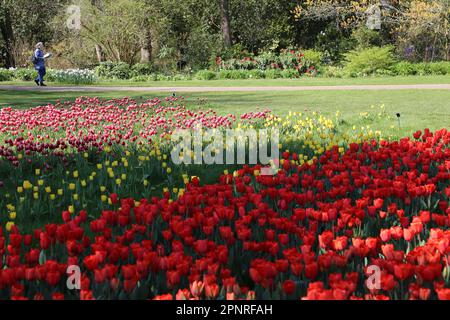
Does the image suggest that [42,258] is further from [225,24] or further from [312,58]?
[225,24]

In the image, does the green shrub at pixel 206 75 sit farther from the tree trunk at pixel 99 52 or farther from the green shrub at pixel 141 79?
the tree trunk at pixel 99 52

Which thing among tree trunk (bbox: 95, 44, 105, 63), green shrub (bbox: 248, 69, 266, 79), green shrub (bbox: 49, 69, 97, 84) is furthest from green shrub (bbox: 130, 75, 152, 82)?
→ tree trunk (bbox: 95, 44, 105, 63)

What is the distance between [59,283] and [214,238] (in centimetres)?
101

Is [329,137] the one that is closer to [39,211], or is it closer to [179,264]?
[39,211]

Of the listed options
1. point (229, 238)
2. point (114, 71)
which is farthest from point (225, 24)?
point (229, 238)

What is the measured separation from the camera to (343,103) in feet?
42.7

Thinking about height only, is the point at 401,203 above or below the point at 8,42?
below

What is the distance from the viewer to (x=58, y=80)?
2325 cm

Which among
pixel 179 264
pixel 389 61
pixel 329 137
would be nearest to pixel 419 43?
pixel 389 61

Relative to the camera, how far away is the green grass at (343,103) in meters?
9.66

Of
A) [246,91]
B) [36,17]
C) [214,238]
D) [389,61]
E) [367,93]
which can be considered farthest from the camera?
[36,17]

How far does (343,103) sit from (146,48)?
60.2ft

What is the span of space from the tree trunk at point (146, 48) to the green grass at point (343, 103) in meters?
12.6

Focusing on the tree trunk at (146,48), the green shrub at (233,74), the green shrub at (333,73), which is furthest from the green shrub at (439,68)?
the tree trunk at (146,48)
